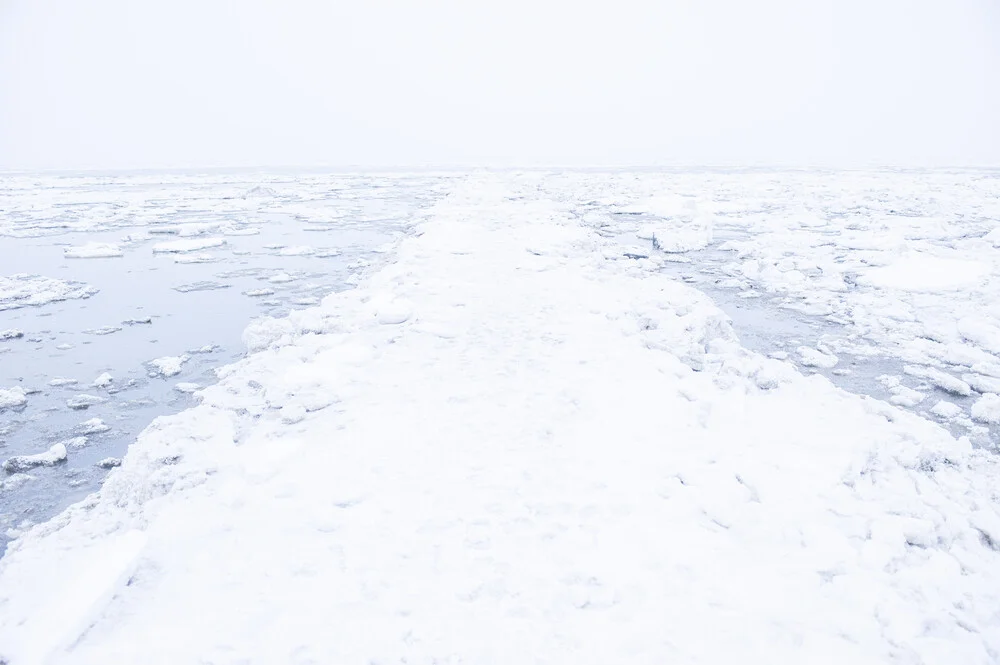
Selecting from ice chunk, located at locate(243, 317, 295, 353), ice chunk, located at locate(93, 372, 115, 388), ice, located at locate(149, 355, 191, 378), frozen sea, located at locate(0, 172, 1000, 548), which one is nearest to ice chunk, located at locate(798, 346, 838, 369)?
frozen sea, located at locate(0, 172, 1000, 548)

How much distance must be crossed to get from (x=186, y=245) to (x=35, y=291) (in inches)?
150

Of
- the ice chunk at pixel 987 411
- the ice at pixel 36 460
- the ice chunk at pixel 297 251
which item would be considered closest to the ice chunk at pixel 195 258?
the ice chunk at pixel 297 251

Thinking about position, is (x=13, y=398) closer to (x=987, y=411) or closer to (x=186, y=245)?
(x=186, y=245)

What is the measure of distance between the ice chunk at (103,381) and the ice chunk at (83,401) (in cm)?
24

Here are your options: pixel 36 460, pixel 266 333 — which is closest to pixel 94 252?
pixel 266 333

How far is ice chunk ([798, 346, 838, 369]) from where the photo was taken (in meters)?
6.42

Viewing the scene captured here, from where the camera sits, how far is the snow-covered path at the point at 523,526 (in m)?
2.79

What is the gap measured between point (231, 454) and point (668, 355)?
4178 mm

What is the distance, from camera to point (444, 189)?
2488 cm

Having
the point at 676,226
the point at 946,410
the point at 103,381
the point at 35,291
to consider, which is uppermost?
the point at 676,226

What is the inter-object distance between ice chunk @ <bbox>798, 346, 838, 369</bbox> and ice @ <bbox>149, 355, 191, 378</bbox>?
22.8 feet

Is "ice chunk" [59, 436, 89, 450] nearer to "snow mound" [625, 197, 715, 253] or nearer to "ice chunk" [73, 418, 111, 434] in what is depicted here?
"ice chunk" [73, 418, 111, 434]

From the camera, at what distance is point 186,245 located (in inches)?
522

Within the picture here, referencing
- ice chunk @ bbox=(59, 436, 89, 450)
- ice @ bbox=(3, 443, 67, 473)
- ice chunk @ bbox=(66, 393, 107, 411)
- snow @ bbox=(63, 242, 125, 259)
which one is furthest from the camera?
snow @ bbox=(63, 242, 125, 259)
